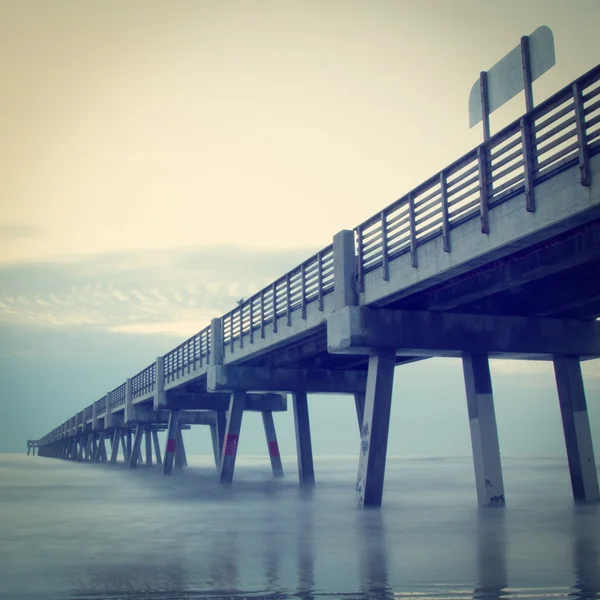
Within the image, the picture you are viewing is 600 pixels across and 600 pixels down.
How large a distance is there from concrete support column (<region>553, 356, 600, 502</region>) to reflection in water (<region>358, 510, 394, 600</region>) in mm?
6968

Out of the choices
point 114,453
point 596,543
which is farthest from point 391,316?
point 114,453

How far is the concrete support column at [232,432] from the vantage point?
3684 centimetres

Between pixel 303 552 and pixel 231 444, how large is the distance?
82.6 feet

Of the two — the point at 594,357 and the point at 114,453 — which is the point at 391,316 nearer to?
the point at 594,357

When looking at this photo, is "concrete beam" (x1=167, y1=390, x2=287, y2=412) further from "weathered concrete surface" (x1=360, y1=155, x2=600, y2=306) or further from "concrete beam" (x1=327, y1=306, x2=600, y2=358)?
"weathered concrete surface" (x1=360, y1=155, x2=600, y2=306)

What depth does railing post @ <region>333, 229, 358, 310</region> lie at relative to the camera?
20.8m

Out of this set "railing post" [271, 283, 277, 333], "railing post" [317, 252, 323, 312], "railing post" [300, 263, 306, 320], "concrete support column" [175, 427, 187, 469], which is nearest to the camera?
"railing post" [317, 252, 323, 312]

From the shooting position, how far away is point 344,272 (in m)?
21.0

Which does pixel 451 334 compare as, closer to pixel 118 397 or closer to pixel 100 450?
pixel 118 397

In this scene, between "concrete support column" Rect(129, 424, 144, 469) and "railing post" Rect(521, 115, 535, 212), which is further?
"concrete support column" Rect(129, 424, 144, 469)

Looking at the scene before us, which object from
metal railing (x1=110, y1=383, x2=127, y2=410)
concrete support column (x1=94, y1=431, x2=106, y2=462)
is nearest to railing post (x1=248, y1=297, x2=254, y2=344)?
metal railing (x1=110, y1=383, x2=127, y2=410)

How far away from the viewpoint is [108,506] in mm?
25453

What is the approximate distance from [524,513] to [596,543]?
22.9ft

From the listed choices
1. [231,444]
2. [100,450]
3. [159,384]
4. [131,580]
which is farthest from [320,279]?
[100,450]
